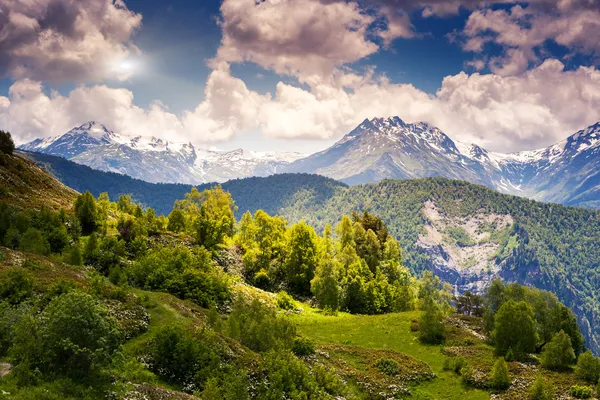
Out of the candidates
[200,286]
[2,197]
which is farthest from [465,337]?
[2,197]

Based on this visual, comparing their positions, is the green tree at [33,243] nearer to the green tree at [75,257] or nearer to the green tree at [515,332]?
the green tree at [75,257]

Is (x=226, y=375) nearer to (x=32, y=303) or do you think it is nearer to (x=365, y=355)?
(x=32, y=303)

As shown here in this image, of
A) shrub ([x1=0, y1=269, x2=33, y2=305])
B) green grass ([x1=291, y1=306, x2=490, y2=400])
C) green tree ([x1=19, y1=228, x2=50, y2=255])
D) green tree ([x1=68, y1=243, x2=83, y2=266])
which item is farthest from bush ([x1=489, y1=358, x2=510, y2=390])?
green tree ([x1=19, y1=228, x2=50, y2=255])

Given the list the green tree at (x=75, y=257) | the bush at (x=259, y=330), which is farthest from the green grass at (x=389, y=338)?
the green tree at (x=75, y=257)

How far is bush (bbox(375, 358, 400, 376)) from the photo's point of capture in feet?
148

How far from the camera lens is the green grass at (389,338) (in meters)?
44.1

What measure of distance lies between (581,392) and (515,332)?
39.4ft

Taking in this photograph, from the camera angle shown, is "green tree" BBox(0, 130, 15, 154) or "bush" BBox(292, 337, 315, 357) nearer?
"bush" BBox(292, 337, 315, 357)

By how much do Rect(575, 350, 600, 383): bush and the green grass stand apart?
41.1 feet

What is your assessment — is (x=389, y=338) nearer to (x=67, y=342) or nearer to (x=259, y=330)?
(x=259, y=330)

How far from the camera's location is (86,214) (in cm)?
7325

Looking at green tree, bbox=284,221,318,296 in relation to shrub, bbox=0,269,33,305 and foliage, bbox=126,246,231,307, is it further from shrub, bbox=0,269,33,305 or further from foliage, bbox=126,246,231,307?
shrub, bbox=0,269,33,305

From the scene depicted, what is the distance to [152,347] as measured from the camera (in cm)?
3114

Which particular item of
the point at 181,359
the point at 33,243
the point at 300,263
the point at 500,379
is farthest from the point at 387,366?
the point at 33,243
